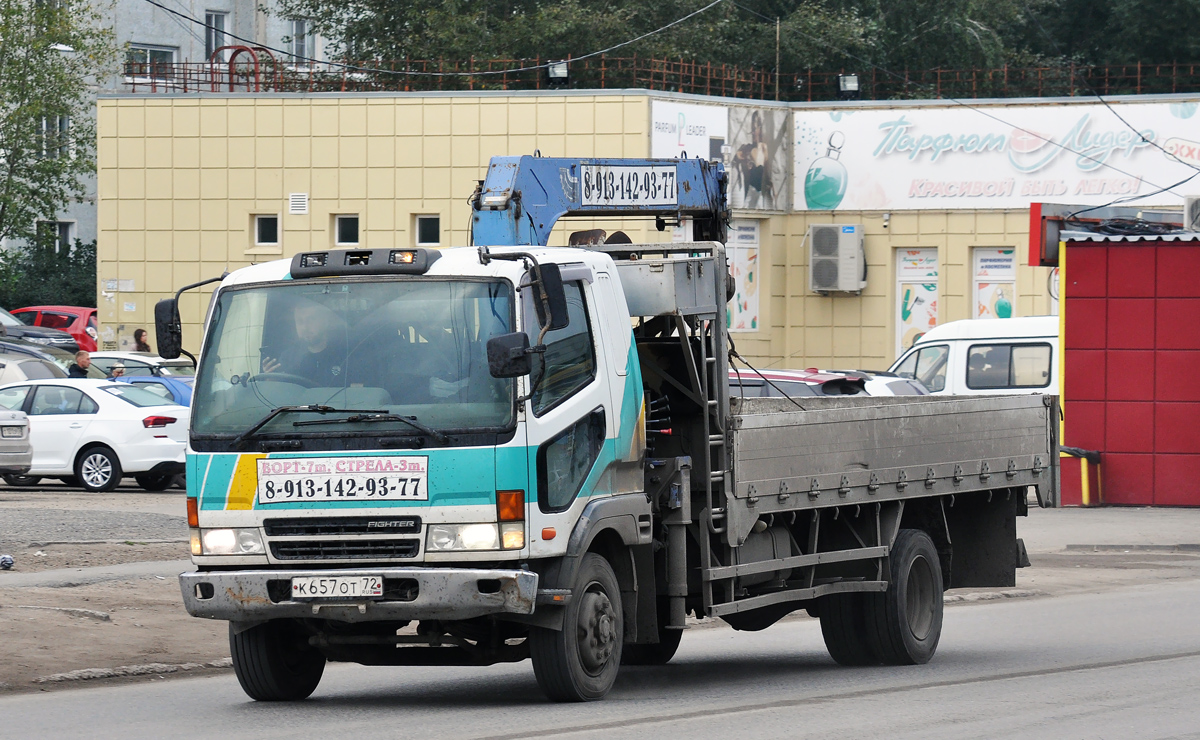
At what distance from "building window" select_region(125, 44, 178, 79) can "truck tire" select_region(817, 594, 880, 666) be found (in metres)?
28.8

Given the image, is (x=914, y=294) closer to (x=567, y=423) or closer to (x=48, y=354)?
(x=48, y=354)

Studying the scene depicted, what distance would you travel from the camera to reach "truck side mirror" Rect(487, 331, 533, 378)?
855 cm

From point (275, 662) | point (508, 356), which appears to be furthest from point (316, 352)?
point (275, 662)

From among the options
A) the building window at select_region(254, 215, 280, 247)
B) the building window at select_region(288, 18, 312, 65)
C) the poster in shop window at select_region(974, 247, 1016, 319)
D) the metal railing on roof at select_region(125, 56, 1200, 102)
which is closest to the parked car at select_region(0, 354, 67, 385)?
the building window at select_region(254, 215, 280, 247)

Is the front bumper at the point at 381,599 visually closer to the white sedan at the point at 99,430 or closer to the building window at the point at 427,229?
the white sedan at the point at 99,430

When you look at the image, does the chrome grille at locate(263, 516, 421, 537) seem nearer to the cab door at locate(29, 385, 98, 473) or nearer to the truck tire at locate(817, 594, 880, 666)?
the truck tire at locate(817, 594, 880, 666)

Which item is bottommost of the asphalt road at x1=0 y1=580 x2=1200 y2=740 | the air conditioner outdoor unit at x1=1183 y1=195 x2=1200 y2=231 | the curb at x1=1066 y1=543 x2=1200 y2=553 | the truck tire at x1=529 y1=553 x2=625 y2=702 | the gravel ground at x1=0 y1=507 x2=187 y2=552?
the curb at x1=1066 y1=543 x2=1200 y2=553

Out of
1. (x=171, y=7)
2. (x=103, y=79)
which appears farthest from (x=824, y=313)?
(x=171, y=7)

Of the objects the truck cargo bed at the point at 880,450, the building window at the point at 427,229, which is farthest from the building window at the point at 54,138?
the truck cargo bed at the point at 880,450

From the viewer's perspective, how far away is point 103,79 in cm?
4719

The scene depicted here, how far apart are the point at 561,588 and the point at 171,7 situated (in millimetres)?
47369

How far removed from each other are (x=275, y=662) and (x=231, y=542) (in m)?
0.99

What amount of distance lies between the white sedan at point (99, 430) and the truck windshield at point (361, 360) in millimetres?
14810

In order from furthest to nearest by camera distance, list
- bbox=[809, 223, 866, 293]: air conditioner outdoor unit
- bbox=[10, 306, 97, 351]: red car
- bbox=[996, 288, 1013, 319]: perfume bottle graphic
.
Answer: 1. bbox=[10, 306, 97, 351]: red car
2. bbox=[809, 223, 866, 293]: air conditioner outdoor unit
3. bbox=[996, 288, 1013, 319]: perfume bottle graphic
